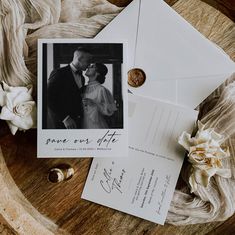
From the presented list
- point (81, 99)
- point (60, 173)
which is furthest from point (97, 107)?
point (60, 173)

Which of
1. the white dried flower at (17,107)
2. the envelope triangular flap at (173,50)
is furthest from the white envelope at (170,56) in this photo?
the white dried flower at (17,107)

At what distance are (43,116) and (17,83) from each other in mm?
84

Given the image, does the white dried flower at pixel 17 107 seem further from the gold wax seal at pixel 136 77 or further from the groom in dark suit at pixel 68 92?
the gold wax seal at pixel 136 77

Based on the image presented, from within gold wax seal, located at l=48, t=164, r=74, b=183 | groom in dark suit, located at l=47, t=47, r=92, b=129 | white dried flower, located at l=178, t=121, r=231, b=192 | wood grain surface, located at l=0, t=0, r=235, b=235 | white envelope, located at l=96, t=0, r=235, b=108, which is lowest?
wood grain surface, located at l=0, t=0, r=235, b=235

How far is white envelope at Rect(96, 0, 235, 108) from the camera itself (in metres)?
0.73

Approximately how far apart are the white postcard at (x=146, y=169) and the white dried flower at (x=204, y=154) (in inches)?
1.2

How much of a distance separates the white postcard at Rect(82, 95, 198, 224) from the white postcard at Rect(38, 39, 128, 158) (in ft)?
0.10

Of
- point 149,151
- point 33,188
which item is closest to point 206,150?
point 149,151

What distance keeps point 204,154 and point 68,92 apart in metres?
0.27

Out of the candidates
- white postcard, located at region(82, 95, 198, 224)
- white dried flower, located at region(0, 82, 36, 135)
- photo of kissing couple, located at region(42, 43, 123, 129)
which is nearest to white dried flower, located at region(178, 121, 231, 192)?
white postcard, located at region(82, 95, 198, 224)

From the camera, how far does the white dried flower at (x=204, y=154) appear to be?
685 mm

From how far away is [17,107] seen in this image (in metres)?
0.70

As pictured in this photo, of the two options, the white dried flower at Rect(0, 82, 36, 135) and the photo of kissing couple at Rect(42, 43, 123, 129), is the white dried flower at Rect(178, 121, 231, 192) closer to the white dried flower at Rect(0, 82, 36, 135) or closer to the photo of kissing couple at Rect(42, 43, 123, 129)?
the photo of kissing couple at Rect(42, 43, 123, 129)

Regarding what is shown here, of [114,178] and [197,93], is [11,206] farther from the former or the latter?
[197,93]
